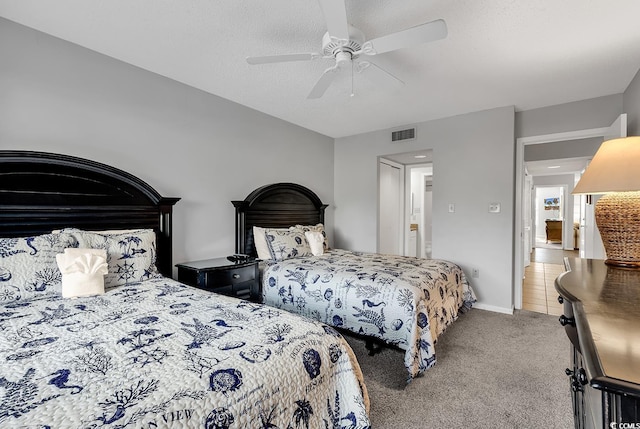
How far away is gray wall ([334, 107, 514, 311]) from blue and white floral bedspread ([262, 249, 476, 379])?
1.74 feet

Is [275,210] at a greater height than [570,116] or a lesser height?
lesser

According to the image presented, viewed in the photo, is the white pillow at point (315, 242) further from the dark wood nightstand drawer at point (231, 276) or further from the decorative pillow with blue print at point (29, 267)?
the decorative pillow with blue print at point (29, 267)

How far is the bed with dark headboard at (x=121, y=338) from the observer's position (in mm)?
891

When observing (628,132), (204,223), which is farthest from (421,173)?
(204,223)

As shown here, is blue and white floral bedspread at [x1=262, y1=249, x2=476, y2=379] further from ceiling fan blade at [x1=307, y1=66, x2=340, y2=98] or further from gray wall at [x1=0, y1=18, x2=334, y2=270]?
ceiling fan blade at [x1=307, y1=66, x2=340, y2=98]

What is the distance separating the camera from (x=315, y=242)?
3836 mm

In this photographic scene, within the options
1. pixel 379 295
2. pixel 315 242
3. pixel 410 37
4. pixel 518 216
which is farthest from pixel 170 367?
pixel 518 216

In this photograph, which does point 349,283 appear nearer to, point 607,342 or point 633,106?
point 607,342

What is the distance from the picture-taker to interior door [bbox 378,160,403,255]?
516 centimetres

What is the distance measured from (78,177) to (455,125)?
4.07m

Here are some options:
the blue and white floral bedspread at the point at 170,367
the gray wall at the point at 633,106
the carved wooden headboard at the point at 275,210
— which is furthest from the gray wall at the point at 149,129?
the gray wall at the point at 633,106

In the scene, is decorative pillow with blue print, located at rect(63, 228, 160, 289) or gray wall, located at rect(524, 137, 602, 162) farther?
gray wall, located at rect(524, 137, 602, 162)

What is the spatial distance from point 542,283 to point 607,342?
568 centimetres

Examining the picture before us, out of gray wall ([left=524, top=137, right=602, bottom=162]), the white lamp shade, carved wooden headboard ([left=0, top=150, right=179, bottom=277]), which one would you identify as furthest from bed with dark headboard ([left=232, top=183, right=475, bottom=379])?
gray wall ([left=524, top=137, right=602, bottom=162])
